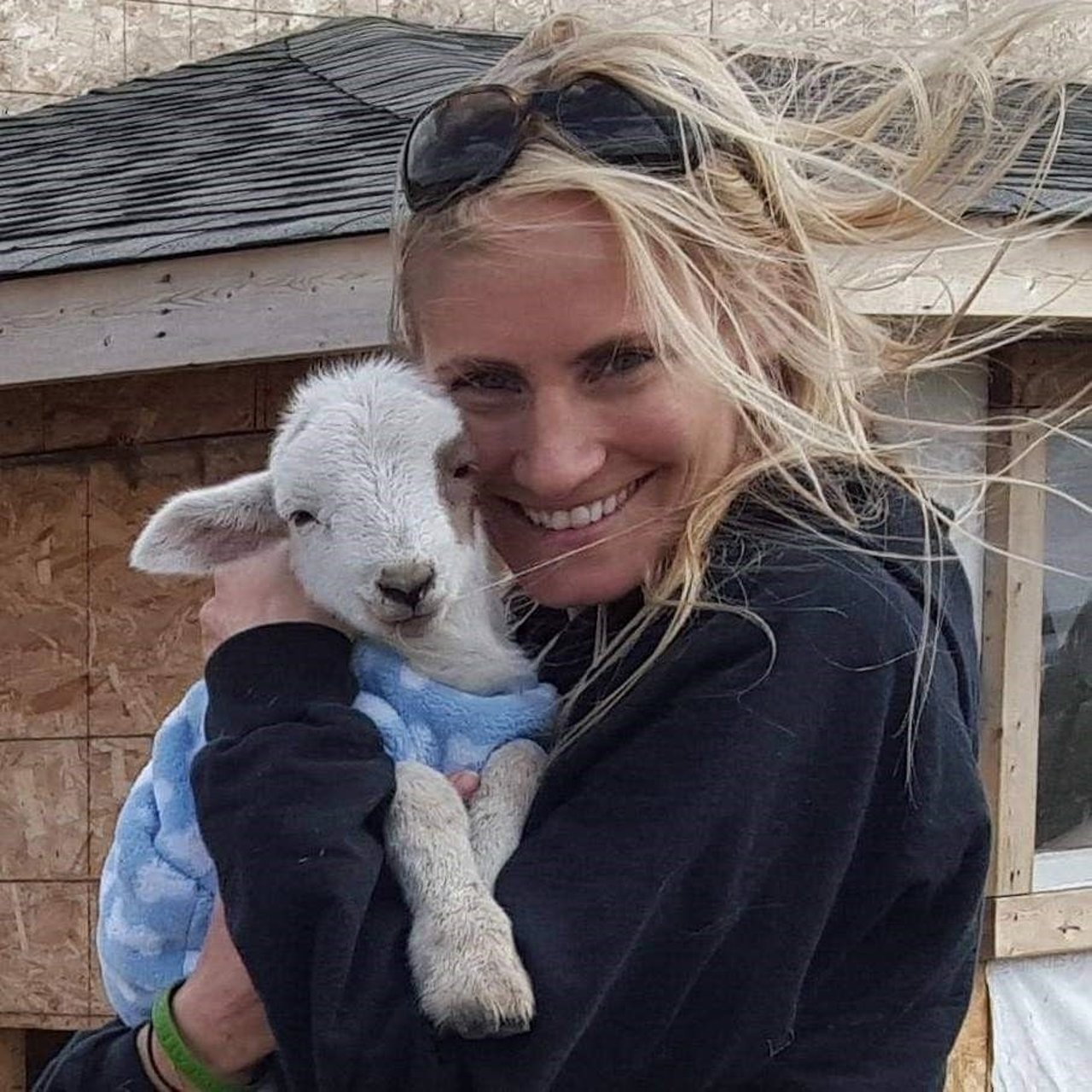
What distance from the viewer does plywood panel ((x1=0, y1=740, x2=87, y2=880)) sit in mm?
5633

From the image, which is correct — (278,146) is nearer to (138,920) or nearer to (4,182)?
(4,182)

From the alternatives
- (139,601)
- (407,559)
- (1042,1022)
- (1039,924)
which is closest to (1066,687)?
(1039,924)

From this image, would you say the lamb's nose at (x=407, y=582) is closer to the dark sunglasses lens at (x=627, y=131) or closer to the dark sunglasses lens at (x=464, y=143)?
the dark sunglasses lens at (x=464, y=143)

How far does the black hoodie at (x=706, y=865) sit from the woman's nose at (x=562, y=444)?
0.17 metres

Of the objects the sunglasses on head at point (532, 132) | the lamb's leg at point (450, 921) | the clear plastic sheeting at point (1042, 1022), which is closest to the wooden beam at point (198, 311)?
the sunglasses on head at point (532, 132)

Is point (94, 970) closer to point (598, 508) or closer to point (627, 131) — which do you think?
point (598, 508)

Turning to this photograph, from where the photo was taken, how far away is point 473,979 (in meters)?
1.72

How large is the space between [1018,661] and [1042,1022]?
1124mm

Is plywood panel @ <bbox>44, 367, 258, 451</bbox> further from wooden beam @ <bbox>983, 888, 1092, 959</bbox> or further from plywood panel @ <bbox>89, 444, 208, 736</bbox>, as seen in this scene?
wooden beam @ <bbox>983, 888, 1092, 959</bbox>

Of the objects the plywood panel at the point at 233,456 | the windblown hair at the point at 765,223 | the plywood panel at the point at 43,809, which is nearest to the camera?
the windblown hair at the point at 765,223

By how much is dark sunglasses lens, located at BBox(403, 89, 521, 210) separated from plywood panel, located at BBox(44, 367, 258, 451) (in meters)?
3.13

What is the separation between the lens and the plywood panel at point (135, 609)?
5.42 metres

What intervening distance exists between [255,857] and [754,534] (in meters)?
0.61

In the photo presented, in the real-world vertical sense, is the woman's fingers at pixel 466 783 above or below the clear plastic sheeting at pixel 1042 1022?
above
